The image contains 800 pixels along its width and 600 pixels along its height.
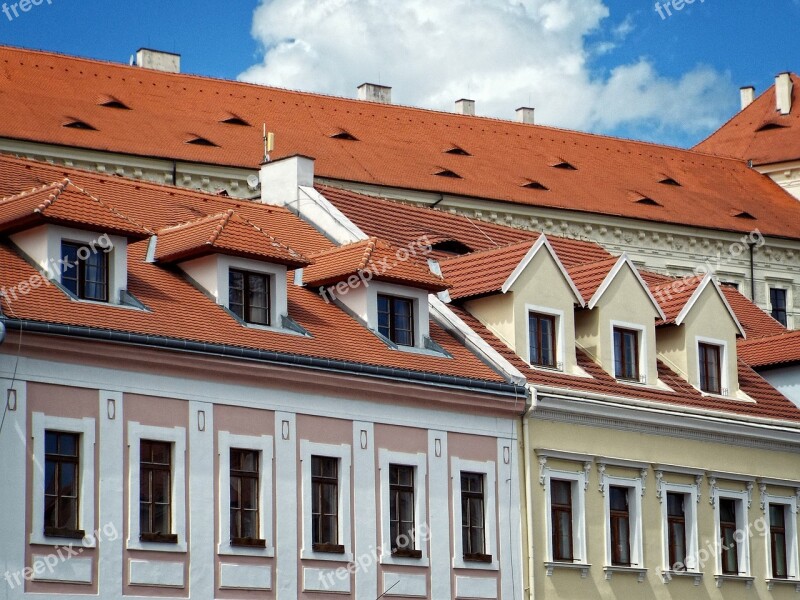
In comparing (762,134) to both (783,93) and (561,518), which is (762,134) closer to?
(783,93)

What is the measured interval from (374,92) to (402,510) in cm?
5299

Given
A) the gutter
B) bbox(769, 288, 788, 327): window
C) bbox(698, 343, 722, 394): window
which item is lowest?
the gutter

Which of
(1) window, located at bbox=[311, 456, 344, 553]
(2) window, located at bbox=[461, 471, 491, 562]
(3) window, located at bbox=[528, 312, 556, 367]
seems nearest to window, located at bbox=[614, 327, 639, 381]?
(3) window, located at bbox=[528, 312, 556, 367]

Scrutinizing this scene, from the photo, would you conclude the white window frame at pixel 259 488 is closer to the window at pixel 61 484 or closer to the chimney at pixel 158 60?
the window at pixel 61 484

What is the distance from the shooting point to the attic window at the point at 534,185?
7788 cm

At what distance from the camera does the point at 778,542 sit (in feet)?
138

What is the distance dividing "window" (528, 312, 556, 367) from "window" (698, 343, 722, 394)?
4.56 m

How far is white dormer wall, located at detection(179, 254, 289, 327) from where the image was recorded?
3391 centimetres

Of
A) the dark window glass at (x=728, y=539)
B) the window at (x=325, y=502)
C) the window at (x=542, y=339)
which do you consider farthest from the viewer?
the dark window glass at (x=728, y=539)

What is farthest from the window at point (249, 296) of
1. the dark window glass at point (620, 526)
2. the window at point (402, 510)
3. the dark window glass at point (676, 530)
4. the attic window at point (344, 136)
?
the attic window at point (344, 136)

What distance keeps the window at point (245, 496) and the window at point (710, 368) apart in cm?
1313

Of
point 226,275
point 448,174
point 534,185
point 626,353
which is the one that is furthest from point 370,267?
point 534,185

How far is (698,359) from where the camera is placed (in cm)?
4247

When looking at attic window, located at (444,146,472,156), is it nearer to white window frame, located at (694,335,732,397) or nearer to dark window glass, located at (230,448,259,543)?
white window frame, located at (694,335,732,397)
